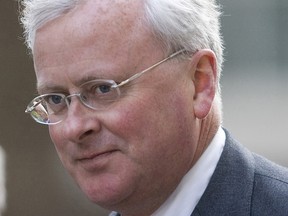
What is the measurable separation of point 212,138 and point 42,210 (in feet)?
11.9

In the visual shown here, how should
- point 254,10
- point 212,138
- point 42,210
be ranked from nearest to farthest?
point 212,138 → point 254,10 → point 42,210

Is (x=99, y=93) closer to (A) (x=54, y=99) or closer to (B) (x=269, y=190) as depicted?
(A) (x=54, y=99)

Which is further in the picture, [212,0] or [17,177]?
[17,177]

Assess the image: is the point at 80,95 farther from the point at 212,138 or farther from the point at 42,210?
the point at 42,210

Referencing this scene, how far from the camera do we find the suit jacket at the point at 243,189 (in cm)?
234

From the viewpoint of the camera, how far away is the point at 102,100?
2.35 m

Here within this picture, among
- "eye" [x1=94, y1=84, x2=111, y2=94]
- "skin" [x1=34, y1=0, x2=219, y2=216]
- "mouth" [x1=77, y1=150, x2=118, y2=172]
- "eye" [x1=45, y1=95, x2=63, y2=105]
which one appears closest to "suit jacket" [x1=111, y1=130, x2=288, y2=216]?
"skin" [x1=34, y1=0, x2=219, y2=216]

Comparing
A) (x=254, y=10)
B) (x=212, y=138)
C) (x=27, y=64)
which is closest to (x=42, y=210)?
(x=27, y=64)

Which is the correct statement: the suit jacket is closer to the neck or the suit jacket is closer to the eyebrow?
the neck

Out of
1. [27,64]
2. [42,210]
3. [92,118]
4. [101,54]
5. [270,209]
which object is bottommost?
[42,210]

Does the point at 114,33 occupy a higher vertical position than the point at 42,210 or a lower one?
higher

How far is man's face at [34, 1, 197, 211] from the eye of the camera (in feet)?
7.63

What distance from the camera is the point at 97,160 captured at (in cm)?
237

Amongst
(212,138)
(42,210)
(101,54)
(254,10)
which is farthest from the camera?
(42,210)
